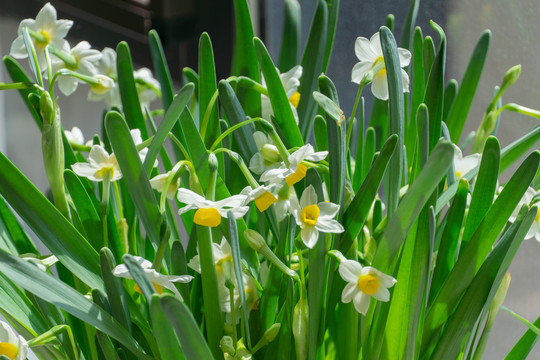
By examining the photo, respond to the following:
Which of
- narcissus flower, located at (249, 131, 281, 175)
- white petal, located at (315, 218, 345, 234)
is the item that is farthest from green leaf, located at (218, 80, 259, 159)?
white petal, located at (315, 218, 345, 234)

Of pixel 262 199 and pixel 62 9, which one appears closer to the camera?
pixel 262 199

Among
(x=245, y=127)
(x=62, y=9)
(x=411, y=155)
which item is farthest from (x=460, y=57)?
(x=62, y=9)

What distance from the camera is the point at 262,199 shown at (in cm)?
38

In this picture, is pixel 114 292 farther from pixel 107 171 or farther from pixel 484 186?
pixel 484 186

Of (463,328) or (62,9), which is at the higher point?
(62,9)

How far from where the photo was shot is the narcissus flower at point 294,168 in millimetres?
387

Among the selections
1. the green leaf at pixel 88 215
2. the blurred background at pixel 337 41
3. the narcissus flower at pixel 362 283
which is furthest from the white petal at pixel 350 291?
the blurred background at pixel 337 41

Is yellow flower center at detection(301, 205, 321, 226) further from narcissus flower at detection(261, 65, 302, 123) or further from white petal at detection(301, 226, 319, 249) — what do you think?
narcissus flower at detection(261, 65, 302, 123)

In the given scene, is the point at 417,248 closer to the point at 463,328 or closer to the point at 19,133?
the point at 463,328

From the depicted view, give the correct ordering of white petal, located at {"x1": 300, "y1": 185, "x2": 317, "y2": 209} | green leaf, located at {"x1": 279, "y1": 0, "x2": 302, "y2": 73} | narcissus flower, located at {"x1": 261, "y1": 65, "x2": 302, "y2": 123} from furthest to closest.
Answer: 1. green leaf, located at {"x1": 279, "y1": 0, "x2": 302, "y2": 73}
2. narcissus flower, located at {"x1": 261, "y1": 65, "x2": 302, "y2": 123}
3. white petal, located at {"x1": 300, "y1": 185, "x2": 317, "y2": 209}

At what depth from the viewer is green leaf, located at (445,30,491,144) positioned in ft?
1.78

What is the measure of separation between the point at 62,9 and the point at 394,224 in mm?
848

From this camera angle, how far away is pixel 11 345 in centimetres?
39

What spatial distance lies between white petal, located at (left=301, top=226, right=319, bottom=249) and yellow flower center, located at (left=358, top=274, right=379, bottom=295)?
40mm
